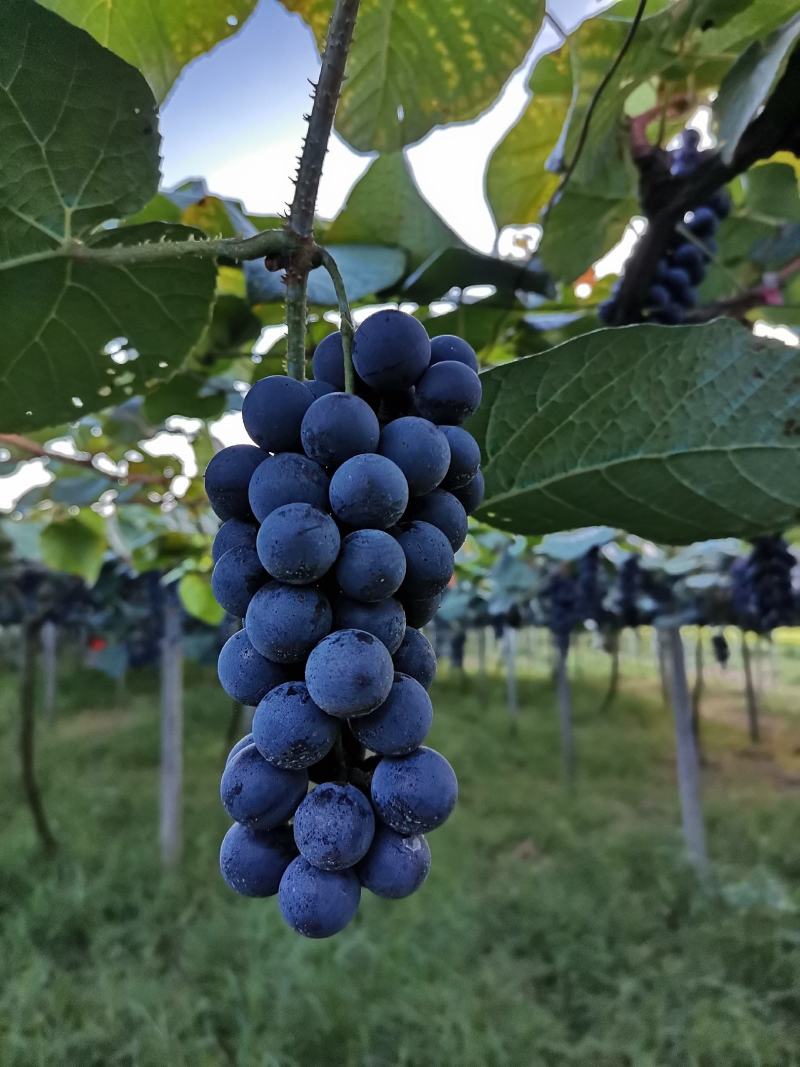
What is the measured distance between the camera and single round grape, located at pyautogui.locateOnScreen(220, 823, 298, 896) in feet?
1.63

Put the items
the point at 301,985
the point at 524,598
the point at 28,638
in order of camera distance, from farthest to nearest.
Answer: the point at 28,638 → the point at 524,598 → the point at 301,985

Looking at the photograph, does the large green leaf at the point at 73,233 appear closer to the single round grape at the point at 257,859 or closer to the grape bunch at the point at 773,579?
the single round grape at the point at 257,859

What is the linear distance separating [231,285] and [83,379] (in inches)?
23.1

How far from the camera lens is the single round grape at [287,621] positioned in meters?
0.47

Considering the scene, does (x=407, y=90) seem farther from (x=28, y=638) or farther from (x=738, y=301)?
(x=28, y=638)

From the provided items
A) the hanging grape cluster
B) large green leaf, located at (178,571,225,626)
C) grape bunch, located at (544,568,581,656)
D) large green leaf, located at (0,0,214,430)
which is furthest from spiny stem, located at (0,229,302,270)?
grape bunch, located at (544,568,581,656)

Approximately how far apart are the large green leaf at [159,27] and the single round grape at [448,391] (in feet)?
1.49

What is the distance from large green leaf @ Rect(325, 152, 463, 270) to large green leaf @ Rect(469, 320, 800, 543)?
43 cm

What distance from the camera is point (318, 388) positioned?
0.53 meters

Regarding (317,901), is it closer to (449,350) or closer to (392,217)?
(449,350)

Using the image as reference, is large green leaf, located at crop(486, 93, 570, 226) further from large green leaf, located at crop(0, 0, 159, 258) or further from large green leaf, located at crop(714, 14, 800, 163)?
large green leaf, located at crop(0, 0, 159, 258)

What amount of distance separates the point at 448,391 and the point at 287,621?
19cm

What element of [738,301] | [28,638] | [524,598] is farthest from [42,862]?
[738,301]

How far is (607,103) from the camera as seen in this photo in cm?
80
